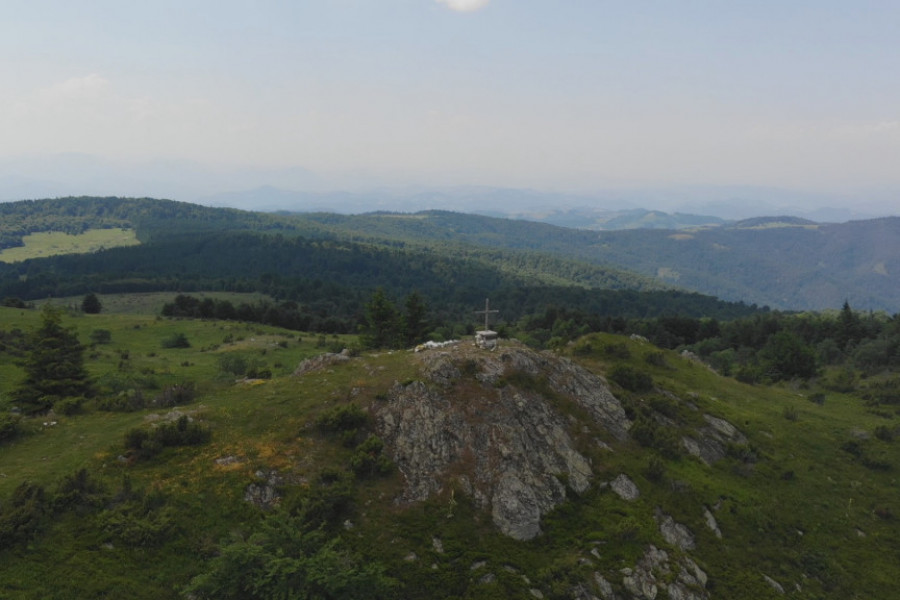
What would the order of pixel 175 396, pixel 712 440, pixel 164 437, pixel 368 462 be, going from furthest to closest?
pixel 712 440, pixel 175 396, pixel 164 437, pixel 368 462

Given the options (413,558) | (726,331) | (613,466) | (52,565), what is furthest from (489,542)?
(726,331)

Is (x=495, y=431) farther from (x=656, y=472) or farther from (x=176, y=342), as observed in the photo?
(x=176, y=342)

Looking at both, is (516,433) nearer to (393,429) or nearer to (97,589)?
(393,429)

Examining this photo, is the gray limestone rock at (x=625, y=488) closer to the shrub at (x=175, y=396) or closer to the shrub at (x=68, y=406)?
the shrub at (x=175, y=396)

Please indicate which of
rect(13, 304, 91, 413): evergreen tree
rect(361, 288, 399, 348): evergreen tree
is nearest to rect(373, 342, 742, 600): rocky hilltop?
rect(13, 304, 91, 413): evergreen tree

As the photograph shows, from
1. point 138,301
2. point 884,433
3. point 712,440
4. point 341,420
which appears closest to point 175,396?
point 341,420

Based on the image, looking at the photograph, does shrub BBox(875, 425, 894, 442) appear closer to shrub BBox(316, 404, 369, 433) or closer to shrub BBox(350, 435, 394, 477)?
shrub BBox(350, 435, 394, 477)

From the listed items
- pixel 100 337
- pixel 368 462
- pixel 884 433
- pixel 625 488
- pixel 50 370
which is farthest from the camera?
pixel 100 337
